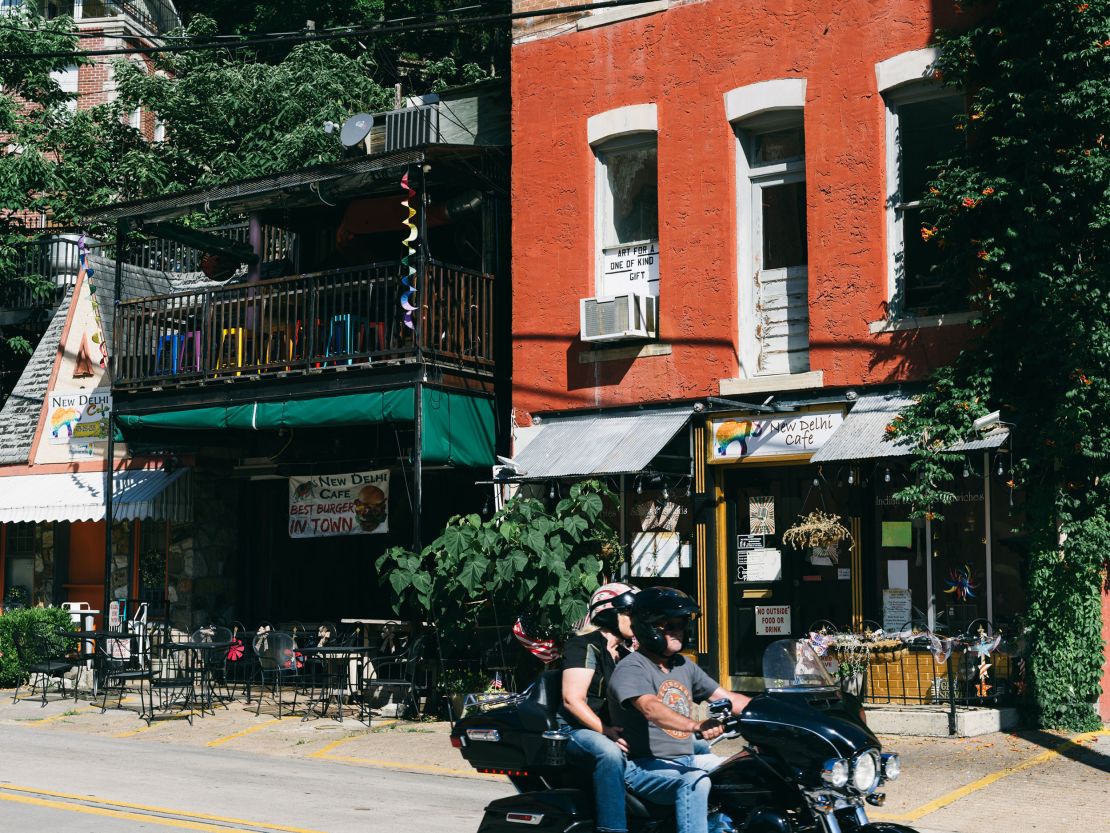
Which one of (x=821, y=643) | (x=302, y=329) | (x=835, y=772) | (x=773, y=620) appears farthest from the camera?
(x=302, y=329)

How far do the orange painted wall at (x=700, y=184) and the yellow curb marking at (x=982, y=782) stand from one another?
382cm

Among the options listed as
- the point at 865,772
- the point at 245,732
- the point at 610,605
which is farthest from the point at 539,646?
the point at 865,772

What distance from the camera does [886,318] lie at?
1416 centimetres

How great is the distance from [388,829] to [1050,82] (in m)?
9.09

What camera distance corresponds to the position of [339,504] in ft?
60.0

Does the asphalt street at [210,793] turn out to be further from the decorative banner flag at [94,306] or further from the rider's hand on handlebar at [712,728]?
the decorative banner flag at [94,306]

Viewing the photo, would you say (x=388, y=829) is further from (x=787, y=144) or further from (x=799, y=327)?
(x=787, y=144)

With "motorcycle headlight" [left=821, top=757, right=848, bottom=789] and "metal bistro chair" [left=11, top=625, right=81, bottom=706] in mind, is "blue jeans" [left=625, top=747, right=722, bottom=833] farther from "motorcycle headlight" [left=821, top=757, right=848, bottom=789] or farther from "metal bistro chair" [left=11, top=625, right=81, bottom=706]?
"metal bistro chair" [left=11, top=625, right=81, bottom=706]

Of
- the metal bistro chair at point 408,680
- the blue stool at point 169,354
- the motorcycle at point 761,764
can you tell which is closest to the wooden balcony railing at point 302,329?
the blue stool at point 169,354

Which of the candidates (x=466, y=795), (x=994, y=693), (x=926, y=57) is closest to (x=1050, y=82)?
(x=926, y=57)

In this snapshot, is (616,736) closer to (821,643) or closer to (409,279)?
(821,643)

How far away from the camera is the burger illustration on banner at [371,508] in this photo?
17891mm

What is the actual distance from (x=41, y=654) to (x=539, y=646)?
8017 mm

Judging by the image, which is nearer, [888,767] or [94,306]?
[888,767]
